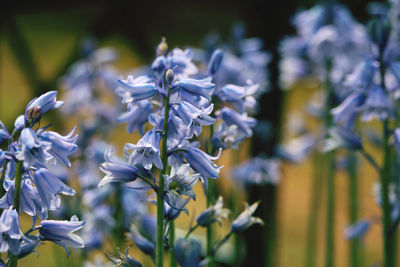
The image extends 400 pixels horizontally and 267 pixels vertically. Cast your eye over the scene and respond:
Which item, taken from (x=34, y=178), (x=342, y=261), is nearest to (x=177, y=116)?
(x=34, y=178)

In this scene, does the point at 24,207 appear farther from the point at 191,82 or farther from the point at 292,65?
the point at 292,65

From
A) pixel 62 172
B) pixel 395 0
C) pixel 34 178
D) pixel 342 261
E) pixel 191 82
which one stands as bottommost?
pixel 342 261

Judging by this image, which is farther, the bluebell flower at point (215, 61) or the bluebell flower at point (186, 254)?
the bluebell flower at point (215, 61)

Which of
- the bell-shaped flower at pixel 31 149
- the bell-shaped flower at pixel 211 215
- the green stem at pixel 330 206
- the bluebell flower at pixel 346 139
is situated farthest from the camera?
the green stem at pixel 330 206

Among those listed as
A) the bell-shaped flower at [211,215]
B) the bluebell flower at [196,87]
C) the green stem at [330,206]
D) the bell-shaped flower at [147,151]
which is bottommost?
the green stem at [330,206]

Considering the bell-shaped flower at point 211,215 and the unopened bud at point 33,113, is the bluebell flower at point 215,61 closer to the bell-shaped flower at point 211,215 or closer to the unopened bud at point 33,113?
the bell-shaped flower at point 211,215

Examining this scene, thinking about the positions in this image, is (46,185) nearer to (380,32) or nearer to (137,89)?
(137,89)

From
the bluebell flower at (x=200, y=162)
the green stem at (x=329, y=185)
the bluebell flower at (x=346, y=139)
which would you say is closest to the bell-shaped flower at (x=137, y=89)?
the bluebell flower at (x=200, y=162)
